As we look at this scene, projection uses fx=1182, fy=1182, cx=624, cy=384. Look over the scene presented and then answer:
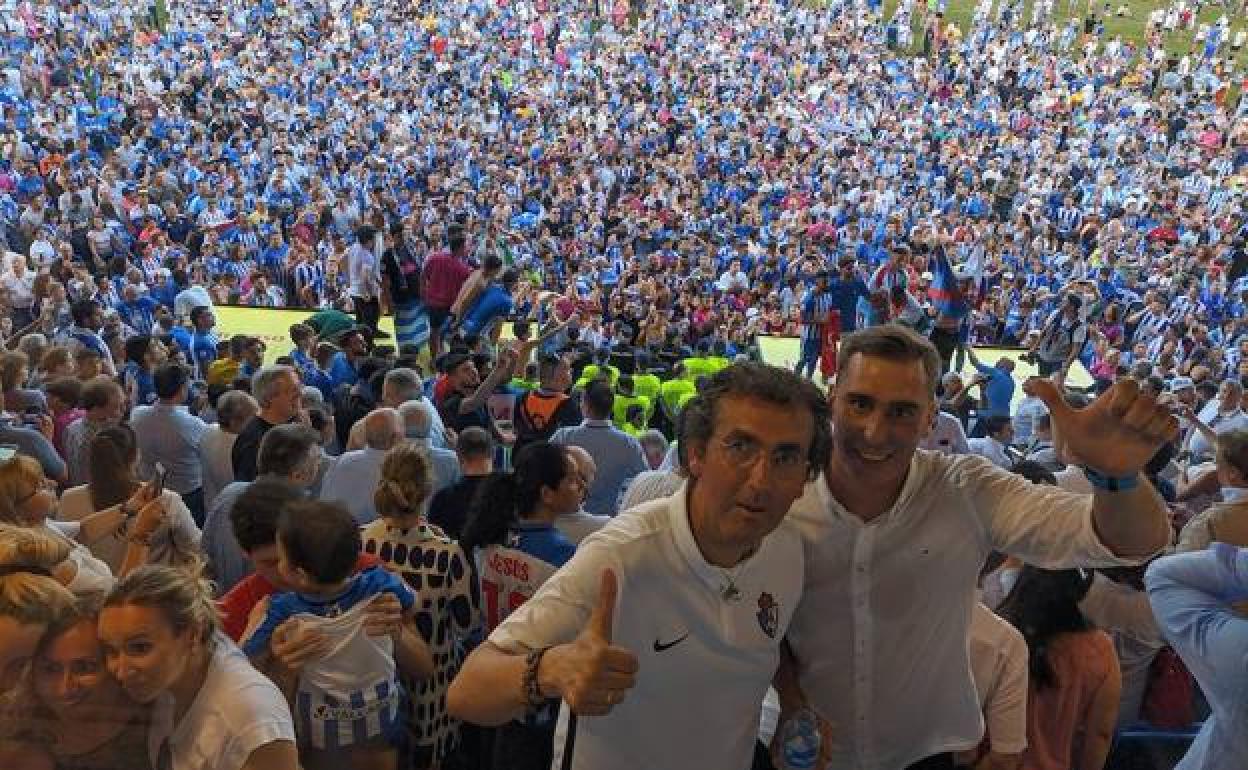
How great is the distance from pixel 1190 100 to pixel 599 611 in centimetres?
3149

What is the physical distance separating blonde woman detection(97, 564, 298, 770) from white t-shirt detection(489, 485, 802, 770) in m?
0.54

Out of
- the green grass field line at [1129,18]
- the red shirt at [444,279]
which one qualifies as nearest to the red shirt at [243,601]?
the red shirt at [444,279]

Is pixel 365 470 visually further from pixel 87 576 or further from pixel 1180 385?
pixel 1180 385

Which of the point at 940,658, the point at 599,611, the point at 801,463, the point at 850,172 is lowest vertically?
the point at 850,172

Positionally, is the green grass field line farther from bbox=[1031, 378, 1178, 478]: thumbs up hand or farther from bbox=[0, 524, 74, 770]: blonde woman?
bbox=[0, 524, 74, 770]: blonde woman

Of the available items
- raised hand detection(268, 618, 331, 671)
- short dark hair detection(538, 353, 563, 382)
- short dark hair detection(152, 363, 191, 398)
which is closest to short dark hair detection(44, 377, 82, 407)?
short dark hair detection(152, 363, 191, 398)

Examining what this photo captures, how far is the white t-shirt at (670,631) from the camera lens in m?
1.98

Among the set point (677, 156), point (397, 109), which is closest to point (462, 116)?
point (397, 109)

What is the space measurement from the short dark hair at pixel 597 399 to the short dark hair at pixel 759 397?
3.32 metres

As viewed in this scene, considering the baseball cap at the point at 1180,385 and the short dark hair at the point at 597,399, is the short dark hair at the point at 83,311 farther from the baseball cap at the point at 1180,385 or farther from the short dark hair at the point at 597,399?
the baseball cap at the point at 1180,385

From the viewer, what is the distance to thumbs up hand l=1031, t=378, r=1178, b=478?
2.03 metres

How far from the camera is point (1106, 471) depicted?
2.08m

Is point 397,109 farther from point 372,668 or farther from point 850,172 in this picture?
point 372,668

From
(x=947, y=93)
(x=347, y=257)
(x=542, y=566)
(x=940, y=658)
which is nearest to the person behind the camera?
(x=940, y=658)
